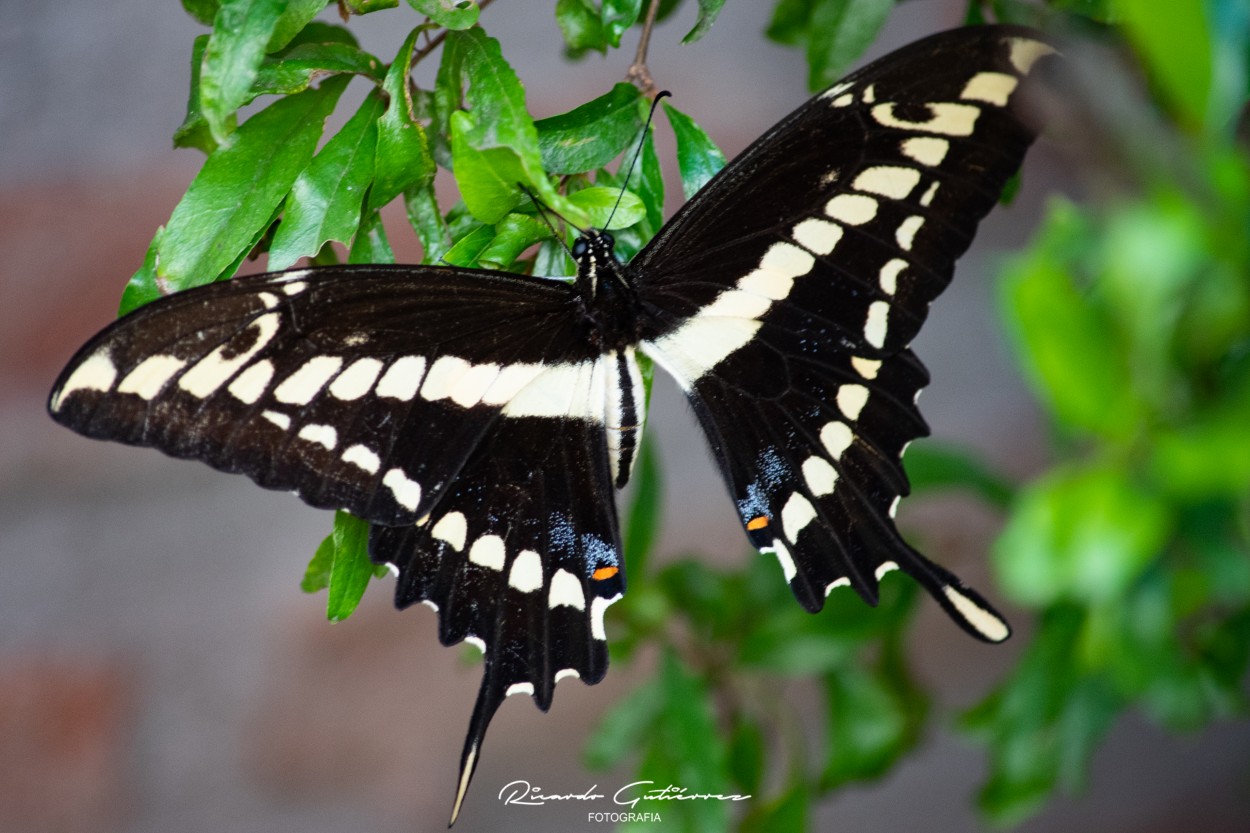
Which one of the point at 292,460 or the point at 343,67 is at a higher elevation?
the point at 343,67

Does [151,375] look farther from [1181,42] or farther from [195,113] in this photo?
[1181,42]

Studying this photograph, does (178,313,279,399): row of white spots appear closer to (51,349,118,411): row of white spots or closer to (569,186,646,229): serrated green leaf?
(51,349,118,411): row of white spots

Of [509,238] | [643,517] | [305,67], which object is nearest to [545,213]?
[509,238]

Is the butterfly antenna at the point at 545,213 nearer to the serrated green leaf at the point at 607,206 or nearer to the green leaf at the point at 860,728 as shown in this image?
the serrated green leaf at the point at 607,206

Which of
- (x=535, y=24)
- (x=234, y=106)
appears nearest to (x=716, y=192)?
(x=234, y=106)

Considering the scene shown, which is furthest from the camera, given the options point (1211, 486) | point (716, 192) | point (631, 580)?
point (631, 580)

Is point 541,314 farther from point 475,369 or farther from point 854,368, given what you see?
point 854,368
